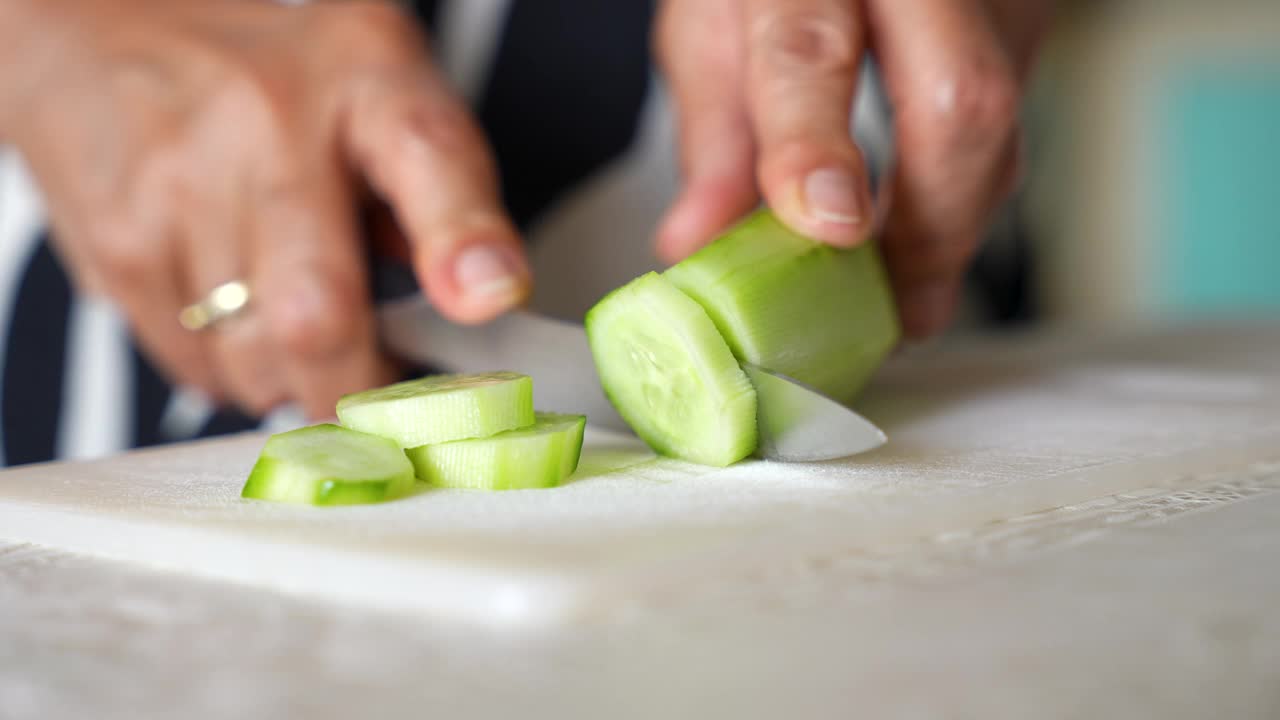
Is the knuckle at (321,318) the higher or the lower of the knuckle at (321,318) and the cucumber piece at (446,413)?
the higher

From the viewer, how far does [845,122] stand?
1.22m

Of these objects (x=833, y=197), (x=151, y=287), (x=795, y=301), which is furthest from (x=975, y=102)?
(x=151, y=287)

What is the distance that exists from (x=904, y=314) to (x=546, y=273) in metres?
0.73

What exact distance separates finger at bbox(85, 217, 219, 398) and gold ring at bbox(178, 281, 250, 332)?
0.10 m

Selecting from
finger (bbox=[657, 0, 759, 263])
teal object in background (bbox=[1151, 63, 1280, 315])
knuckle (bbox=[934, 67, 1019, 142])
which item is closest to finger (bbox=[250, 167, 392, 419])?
finger (bbox=[657, 0, 759, 263])

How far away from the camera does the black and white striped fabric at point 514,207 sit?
6.42ft

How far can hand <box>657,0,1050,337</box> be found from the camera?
1.15m

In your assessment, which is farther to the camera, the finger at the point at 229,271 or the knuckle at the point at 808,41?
the finger at the point at 229,271

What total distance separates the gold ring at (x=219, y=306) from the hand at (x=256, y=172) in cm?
2

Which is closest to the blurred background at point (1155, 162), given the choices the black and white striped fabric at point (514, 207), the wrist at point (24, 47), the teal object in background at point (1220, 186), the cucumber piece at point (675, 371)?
the teal object in background at point (1220, 186)

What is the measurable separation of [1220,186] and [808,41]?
4.63 meters

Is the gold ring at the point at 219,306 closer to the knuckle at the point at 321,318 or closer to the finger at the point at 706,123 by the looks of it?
the knuckle at the point at 321,318

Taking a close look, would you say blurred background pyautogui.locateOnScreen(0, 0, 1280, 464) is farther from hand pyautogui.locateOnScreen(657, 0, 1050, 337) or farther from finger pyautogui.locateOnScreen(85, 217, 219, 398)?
hand pyautogui.locateOnScreen(657, 0, 1050, 337)

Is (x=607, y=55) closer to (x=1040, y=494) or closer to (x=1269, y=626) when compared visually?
(x=1040, y=494)
